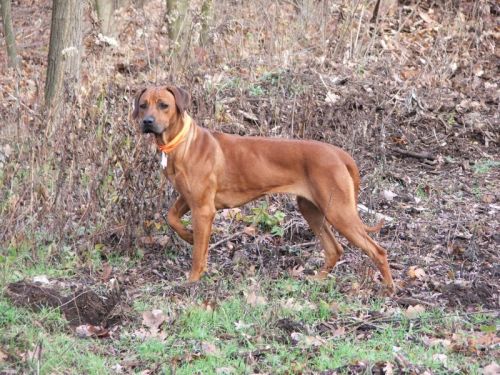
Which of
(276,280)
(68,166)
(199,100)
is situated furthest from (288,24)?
(276,280)

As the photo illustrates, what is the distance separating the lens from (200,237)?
736 centimetres

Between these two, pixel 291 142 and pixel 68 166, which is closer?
pixel 291 142

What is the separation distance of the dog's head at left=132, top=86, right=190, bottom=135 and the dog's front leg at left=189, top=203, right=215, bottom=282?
2.59 feet

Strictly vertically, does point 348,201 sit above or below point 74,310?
above

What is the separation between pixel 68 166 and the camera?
26.7ft

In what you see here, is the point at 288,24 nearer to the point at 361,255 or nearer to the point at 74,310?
the point at 361,255

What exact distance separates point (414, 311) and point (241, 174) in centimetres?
206

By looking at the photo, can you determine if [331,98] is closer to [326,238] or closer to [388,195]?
[388,195]

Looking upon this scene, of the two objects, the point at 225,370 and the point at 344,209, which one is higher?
the point at 344,209

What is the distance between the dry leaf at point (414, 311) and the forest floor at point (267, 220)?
2cm

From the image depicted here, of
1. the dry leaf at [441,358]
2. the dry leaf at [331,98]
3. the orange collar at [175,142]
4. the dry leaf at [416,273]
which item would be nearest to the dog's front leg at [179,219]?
the orange collar at [175,142]

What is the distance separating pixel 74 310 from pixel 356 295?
7.34 ft

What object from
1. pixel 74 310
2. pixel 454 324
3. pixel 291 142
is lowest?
pixel 74 310

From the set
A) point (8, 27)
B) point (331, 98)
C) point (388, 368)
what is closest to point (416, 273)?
point (388, 368)
